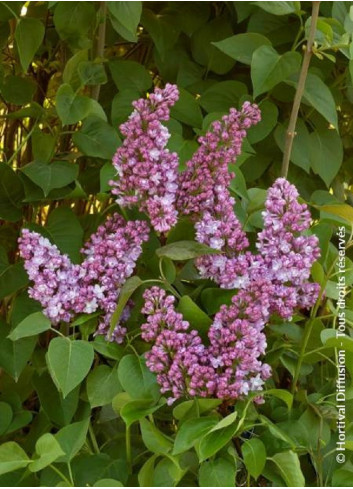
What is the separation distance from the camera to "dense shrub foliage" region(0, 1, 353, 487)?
883mm

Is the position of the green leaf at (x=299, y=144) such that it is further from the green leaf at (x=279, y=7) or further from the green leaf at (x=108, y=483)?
the green leaf at (x=108, y=483)

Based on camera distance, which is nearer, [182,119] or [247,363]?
[247,363]

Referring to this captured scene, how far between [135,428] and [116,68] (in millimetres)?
500

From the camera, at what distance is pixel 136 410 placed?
2.97ft

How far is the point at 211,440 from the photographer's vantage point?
851 mm

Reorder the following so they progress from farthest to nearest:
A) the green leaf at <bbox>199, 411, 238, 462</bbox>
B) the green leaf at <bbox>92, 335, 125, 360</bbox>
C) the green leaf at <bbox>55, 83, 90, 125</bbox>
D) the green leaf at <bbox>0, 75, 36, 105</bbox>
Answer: the green leaf at <bbox>0, 75, 36, 105</bbox> → the green leaf at <bbox>55, 83, 90, 125</bbox> → the green leaf at <bbox>92, 335, 125, 360</bbox> → the green leaf at <bbox>199, 411, 238, 462</bbox>

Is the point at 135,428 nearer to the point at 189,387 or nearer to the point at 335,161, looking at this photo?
the point at 189,387

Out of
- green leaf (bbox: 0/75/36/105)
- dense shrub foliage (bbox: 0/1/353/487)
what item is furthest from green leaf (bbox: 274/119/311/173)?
green leaf (bbox: 0/75/36/105)

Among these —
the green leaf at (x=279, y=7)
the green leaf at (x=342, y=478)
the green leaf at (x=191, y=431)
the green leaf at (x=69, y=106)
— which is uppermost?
the green leaf at (x=279, y=7)

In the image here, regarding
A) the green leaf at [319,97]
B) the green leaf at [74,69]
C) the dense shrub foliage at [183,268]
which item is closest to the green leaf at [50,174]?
the dense shrub foliage at [183,268]

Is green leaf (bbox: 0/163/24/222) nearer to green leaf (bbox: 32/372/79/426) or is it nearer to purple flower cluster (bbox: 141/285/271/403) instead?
green leaf (bbox: 32/372/79/426)

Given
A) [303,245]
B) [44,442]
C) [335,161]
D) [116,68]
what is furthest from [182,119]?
[44,442]

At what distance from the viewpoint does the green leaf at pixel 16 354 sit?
108cm

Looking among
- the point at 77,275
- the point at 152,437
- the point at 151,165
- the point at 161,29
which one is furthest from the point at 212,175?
the point at 161,29
